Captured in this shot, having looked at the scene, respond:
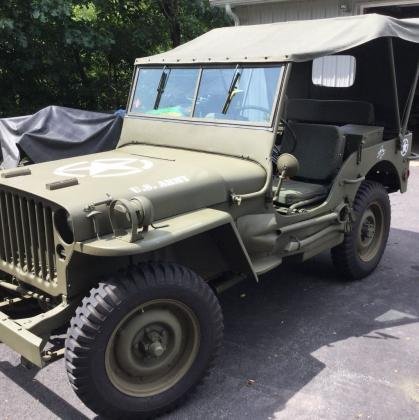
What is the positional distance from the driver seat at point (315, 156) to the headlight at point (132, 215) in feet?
5.64

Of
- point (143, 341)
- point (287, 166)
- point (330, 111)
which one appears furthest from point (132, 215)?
point (330, 111)

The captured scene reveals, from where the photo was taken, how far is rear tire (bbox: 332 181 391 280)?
174 inches

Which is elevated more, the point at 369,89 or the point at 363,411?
the point at 369,89

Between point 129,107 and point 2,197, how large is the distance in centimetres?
158

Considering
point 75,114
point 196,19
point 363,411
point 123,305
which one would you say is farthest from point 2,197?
point 196,19

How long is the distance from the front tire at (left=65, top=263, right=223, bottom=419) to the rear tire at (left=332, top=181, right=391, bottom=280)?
181cm

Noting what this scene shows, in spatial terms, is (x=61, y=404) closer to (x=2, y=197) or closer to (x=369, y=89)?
(x=2, y=197)

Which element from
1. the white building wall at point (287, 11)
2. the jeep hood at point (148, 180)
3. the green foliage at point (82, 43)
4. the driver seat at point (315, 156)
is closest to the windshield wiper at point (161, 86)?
the jeep hood at point (148, 180)

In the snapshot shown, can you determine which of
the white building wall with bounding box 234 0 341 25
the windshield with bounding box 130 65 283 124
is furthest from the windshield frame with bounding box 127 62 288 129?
the white building wall with bounding box 234 0 341 25

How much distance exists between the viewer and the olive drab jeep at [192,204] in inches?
106

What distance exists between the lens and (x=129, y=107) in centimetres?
444

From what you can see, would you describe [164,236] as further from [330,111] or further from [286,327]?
[330,111]

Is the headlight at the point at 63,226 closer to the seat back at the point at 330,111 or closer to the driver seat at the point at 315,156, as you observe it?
the driver seat at the point at 315,156

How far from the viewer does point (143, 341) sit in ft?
9.40
